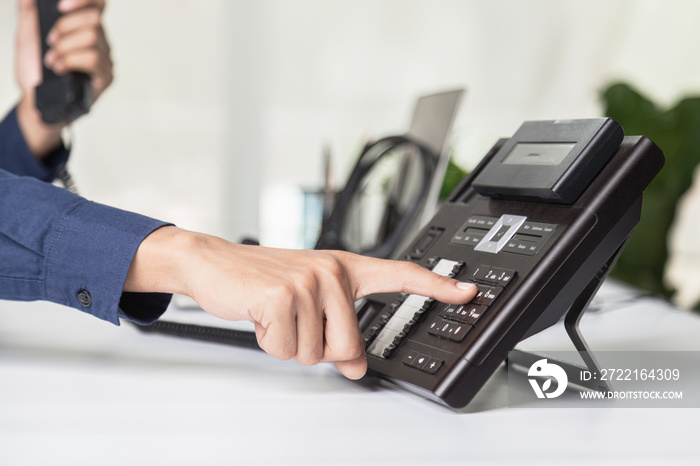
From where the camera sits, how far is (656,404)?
508mm

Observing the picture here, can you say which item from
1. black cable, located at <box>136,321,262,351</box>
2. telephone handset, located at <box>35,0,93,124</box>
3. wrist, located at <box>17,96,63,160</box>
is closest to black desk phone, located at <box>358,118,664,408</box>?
black cable, located at <box>136,321,262,351</box>

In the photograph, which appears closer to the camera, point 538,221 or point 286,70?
point 538,221

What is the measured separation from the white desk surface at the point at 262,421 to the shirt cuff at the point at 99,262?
0.06m

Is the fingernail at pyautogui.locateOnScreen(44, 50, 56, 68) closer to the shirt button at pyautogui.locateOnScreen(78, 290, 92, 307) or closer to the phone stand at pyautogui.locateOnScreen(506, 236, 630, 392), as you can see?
the shirt button at pyautogui.locateOnScreen(78, 290, 92, 307)

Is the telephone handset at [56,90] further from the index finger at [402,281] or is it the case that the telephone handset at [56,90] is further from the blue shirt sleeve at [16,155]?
the index finger at [402,281]

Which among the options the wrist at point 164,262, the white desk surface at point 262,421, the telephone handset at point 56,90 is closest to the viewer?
the white desk surface at point 262,421

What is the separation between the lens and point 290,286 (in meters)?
0.46

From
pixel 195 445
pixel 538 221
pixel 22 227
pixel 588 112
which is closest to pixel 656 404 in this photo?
pixel 538 221

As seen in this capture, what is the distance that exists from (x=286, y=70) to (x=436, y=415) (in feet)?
8.51

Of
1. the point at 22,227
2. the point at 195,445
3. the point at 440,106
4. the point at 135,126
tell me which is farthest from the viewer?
the point at 135,126

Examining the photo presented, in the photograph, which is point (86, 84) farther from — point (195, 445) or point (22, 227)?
point (195, 445)

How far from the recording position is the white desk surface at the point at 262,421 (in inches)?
15.7

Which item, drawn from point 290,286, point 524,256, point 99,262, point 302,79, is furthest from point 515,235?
point 302,79

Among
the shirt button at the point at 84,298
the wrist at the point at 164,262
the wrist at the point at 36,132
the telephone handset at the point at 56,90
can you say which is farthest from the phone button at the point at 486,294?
the wrist at the point at 36,132
